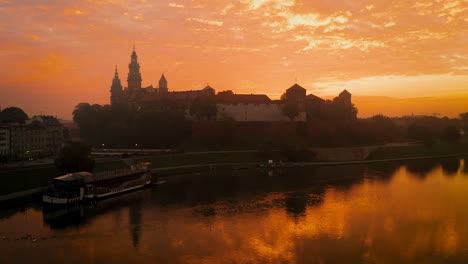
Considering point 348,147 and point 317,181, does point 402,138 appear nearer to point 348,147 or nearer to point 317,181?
point 348,147

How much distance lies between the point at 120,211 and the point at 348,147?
35.9 metres

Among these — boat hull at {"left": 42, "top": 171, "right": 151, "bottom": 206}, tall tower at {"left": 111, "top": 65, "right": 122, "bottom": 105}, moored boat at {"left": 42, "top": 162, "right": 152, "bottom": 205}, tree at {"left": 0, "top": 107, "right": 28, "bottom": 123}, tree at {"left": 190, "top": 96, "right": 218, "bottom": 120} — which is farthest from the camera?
tall tower at {"left": 111, "top": 65, "right": 122, "bottom": 105}

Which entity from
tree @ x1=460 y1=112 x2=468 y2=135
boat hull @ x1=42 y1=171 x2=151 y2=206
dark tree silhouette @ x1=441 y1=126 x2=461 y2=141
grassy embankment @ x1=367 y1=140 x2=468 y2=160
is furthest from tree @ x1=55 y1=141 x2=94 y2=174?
tree @ x1=460 y1=112 x2=468 y2=135

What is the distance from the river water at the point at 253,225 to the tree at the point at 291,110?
25618 mm

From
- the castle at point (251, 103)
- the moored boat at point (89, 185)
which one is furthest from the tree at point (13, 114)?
the moored boat at point (89, 185)

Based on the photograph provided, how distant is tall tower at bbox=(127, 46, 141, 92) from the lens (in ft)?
291

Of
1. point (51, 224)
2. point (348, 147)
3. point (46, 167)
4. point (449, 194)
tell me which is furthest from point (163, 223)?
point (348, 147)

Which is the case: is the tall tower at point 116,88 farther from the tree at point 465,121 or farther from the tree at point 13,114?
the tree at point 465,121

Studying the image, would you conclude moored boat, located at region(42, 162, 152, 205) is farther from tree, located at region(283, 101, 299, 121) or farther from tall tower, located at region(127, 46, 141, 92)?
tall tower, located at region(127, 46, 141, 92)

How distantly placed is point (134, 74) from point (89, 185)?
66.9 meters

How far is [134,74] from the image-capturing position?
8931 cm

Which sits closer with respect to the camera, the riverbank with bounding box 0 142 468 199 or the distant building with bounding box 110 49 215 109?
the riverbank with bounding box 0 142 468 199

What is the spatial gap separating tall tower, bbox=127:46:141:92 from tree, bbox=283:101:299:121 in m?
42.7

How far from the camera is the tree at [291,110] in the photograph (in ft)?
189
